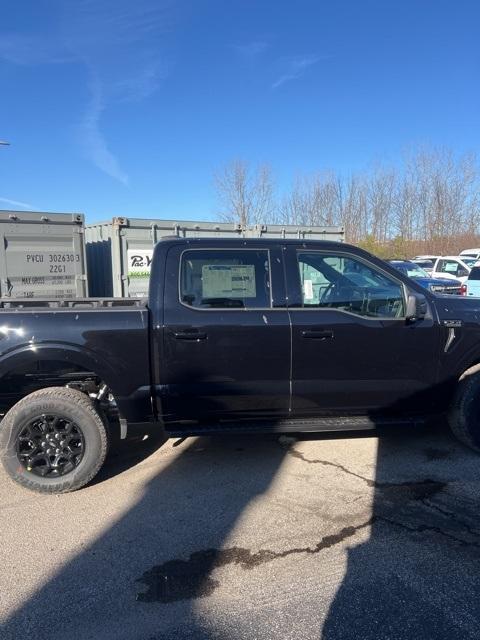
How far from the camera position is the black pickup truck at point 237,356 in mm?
3797

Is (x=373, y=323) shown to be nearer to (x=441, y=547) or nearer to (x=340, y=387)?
(x=340, y=387)

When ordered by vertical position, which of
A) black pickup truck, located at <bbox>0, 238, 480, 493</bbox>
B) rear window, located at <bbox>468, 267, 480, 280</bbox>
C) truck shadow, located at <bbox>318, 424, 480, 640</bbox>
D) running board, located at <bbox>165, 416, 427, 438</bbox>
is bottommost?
truck shadow, located at <bbox>318, 424, 480, 640</bbox>

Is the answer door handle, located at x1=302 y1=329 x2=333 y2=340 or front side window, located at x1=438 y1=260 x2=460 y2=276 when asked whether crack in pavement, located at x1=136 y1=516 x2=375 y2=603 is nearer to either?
door handle, located at x1=302 y1=329 x2=333 y2=340

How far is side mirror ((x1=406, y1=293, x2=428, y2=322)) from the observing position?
154 inches

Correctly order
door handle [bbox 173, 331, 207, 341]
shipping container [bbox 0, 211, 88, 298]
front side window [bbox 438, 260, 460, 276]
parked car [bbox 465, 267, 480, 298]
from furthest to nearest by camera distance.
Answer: front side window [bbox 438, 260, 460, 276], parked car [bbox 465, 267, 480, 298], shipping container [bbox 0, 211, 88, 298], door handle [bbox 173, 331, 207, 341]

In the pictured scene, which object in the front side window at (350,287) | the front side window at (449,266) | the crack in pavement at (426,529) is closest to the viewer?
the crack in pavement at (426,529)

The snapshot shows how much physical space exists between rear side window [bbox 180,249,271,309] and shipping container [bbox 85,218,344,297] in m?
5.06

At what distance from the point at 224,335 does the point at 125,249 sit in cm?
625

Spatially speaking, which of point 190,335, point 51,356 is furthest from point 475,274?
point 51,356

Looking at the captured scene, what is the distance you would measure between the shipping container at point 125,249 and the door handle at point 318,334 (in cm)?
536

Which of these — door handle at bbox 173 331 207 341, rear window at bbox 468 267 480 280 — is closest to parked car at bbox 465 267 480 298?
rear window at bbox 468 267 480 280

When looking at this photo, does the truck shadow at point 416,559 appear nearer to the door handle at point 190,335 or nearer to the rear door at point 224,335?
the rear door at point 224,335

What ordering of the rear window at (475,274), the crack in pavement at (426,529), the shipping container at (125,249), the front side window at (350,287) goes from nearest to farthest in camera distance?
the crack in pavement at (426,529) < the front side window at (350,287) < the shipping container at (125,249) < the rear window at (475,274)

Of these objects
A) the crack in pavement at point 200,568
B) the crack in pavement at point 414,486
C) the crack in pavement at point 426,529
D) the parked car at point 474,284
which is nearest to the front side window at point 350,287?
the crack in pavement at point 414,486
